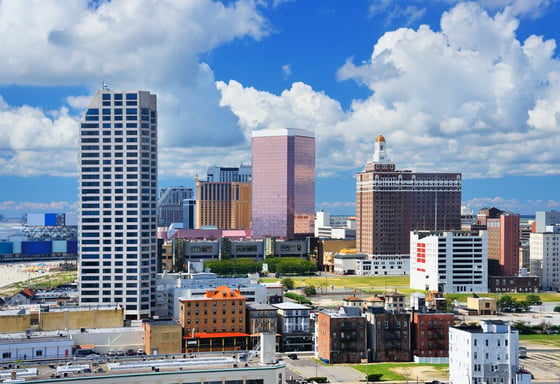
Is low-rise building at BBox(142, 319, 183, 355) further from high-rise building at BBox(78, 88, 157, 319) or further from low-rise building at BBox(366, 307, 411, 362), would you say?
high-rise building at BBox(78, 88, 157, 319)

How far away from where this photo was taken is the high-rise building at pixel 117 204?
137875 millimetres

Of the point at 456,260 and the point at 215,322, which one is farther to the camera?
the point at 456,260

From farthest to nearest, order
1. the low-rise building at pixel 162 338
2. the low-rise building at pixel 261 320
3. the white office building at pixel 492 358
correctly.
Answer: the low-rise building at pixel 261 320 < the low-rise building at pixel 162 338 < the white office building at pixel 492 358

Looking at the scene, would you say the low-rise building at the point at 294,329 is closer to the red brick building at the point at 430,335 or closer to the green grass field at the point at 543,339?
the red brick building at the point at 430,335

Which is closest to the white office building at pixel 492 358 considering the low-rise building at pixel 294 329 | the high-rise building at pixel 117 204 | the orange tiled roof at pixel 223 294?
the low-rise building at pixel 294 329

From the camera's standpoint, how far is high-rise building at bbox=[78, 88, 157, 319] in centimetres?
13788

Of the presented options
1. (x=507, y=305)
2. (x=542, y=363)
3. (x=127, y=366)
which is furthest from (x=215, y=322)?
(x=507, y=305)

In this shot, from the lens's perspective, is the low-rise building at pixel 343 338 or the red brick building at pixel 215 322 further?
the red brick building at pixel 215 322

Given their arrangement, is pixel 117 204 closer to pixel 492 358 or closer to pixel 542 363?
pixel 542 363

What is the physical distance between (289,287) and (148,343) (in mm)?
100387

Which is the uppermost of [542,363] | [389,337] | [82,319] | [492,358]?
[82,319]

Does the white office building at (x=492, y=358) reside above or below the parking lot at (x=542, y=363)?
above

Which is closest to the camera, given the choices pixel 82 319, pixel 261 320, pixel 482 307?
pixel 82 319

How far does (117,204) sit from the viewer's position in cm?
13850
